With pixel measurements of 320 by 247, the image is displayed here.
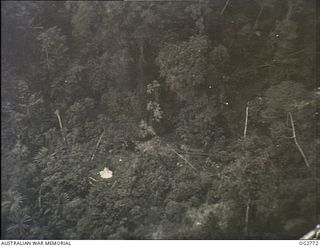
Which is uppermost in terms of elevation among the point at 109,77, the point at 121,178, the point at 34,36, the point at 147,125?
the point at 34,36

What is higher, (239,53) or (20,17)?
(20,17)

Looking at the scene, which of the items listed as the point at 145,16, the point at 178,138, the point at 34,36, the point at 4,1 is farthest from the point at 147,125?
the point at 4,1

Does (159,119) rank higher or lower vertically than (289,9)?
lower

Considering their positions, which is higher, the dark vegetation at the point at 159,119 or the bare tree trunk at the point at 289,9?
the bare tree trunk at the point at 289,9

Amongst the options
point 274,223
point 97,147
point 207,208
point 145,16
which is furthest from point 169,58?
point 274,223

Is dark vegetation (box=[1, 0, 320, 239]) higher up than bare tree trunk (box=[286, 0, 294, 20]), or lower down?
lower down

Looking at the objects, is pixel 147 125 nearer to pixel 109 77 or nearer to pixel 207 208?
pixel 109 77
